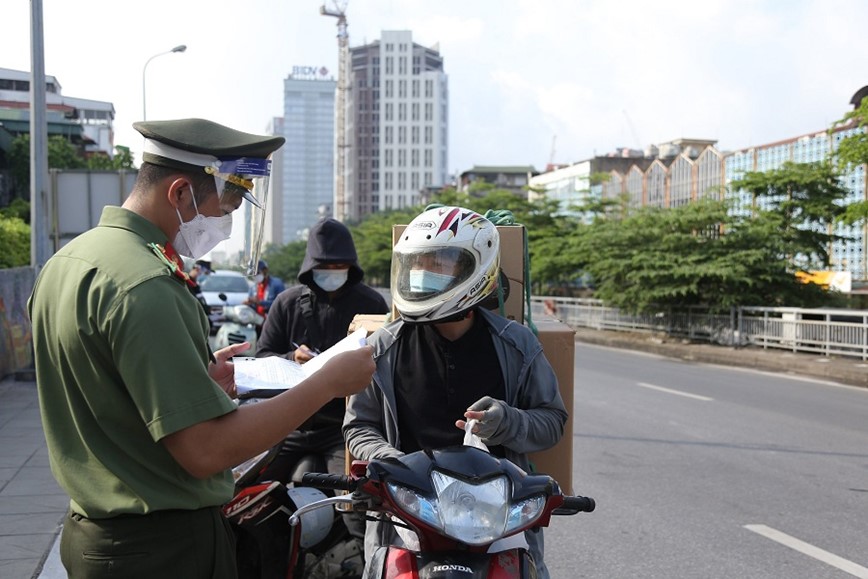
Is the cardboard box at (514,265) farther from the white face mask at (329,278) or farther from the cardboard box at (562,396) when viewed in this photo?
the white face mask at (329,278)

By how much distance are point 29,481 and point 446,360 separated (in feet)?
16.5

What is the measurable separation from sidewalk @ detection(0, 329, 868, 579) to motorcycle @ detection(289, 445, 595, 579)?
3.04m

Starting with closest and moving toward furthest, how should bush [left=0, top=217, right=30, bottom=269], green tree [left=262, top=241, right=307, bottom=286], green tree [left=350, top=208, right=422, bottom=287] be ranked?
bush [left=0, top=217, right=30, bottom=269] < green tree [left=350, top=208, right=422, bottom=287] < green tree [left=262, top=241, right=307, bottom=286]

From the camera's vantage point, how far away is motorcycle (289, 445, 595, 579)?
7.47 ft

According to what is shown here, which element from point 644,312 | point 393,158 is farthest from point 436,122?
point 644,312

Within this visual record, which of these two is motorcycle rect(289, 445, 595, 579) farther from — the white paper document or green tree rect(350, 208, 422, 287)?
green tree rect(350, 208, 422, 287)

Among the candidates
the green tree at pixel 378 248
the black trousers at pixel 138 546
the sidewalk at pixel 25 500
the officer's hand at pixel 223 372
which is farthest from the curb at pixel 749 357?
the green tree at pixel 378 248

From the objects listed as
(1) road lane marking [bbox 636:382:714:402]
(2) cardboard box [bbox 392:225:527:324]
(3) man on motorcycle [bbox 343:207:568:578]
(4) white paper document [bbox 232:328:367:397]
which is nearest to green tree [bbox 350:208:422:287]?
(1) road lane marking [bbox 636:382:714:402]

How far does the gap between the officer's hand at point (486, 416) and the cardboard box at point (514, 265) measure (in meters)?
1.08

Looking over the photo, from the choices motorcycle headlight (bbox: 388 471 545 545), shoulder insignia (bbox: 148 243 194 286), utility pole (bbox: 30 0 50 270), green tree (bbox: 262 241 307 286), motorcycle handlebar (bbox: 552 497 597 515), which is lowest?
green tree (bbox: 262 241 307 286)

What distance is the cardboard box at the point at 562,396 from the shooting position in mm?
3441

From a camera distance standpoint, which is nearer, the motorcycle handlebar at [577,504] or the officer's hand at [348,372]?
the officer's hand at [348,372]

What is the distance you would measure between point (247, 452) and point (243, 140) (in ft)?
2.40

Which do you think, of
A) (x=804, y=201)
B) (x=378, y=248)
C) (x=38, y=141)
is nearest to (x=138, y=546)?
(x=38, y=141)
